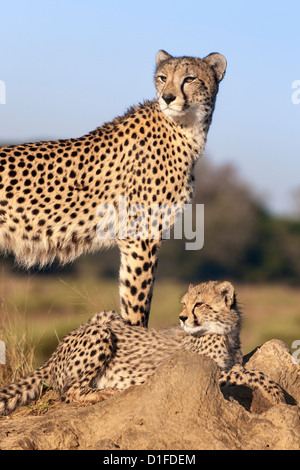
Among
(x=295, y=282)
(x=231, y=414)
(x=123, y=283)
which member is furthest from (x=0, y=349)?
(x=295, y=282)

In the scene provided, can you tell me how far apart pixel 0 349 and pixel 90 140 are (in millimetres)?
1435

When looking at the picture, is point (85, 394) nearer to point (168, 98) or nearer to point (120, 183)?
point (120, 183)

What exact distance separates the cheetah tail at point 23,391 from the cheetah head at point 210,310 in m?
0.81

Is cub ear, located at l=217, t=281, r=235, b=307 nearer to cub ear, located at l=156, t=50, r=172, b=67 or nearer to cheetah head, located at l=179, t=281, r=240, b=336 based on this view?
cheetah head, located at l=179, t=281, r=240, b=336

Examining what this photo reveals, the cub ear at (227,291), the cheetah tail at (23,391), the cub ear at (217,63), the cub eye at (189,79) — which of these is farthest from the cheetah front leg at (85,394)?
the cub ear at (217,63)

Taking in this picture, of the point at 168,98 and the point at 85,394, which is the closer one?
the point at 85,394

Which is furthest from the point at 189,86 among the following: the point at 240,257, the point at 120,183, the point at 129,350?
the point at 240,257

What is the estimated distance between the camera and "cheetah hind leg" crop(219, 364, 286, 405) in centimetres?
406

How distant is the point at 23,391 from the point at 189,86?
2.12 meters

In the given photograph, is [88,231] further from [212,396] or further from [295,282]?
[295,282]

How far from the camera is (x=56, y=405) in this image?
4395 millimetres

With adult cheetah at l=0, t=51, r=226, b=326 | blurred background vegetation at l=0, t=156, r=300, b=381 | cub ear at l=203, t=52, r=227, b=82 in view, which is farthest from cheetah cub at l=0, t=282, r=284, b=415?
blurred background vegetation at l=0, t=156, r=300, b=381

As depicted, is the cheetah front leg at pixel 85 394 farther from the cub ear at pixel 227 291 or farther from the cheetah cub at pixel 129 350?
the cub ear at pixel 227 291

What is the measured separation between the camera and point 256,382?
4113 mm
